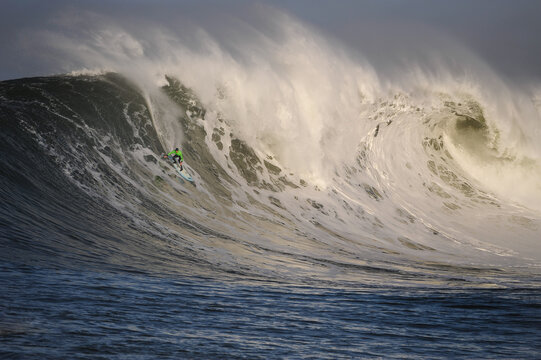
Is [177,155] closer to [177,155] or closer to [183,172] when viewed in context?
[177,155]

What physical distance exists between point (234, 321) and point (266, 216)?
7.89 metres

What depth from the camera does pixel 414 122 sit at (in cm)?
1981

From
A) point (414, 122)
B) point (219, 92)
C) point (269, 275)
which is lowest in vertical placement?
point (269, 275)

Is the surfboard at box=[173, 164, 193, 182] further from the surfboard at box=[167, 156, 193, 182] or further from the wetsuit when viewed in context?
the wetsuit

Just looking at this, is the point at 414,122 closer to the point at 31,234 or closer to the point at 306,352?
the point at 31,234

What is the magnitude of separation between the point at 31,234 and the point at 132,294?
2.68 meters

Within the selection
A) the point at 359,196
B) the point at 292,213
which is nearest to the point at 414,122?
the point at 359,196

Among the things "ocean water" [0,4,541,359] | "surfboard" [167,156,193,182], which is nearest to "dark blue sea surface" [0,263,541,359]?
"ocean water" [0,4,541,359]

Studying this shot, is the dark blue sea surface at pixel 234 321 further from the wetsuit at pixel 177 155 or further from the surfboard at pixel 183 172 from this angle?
the wetsuit at pixel 177 155

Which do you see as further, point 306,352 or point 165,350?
point 306,352

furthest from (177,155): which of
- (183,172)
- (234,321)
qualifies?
(234,321)

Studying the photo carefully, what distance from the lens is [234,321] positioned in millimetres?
4422

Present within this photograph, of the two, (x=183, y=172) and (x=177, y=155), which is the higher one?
(x=177, y=155)

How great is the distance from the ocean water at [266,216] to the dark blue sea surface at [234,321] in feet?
0.08
